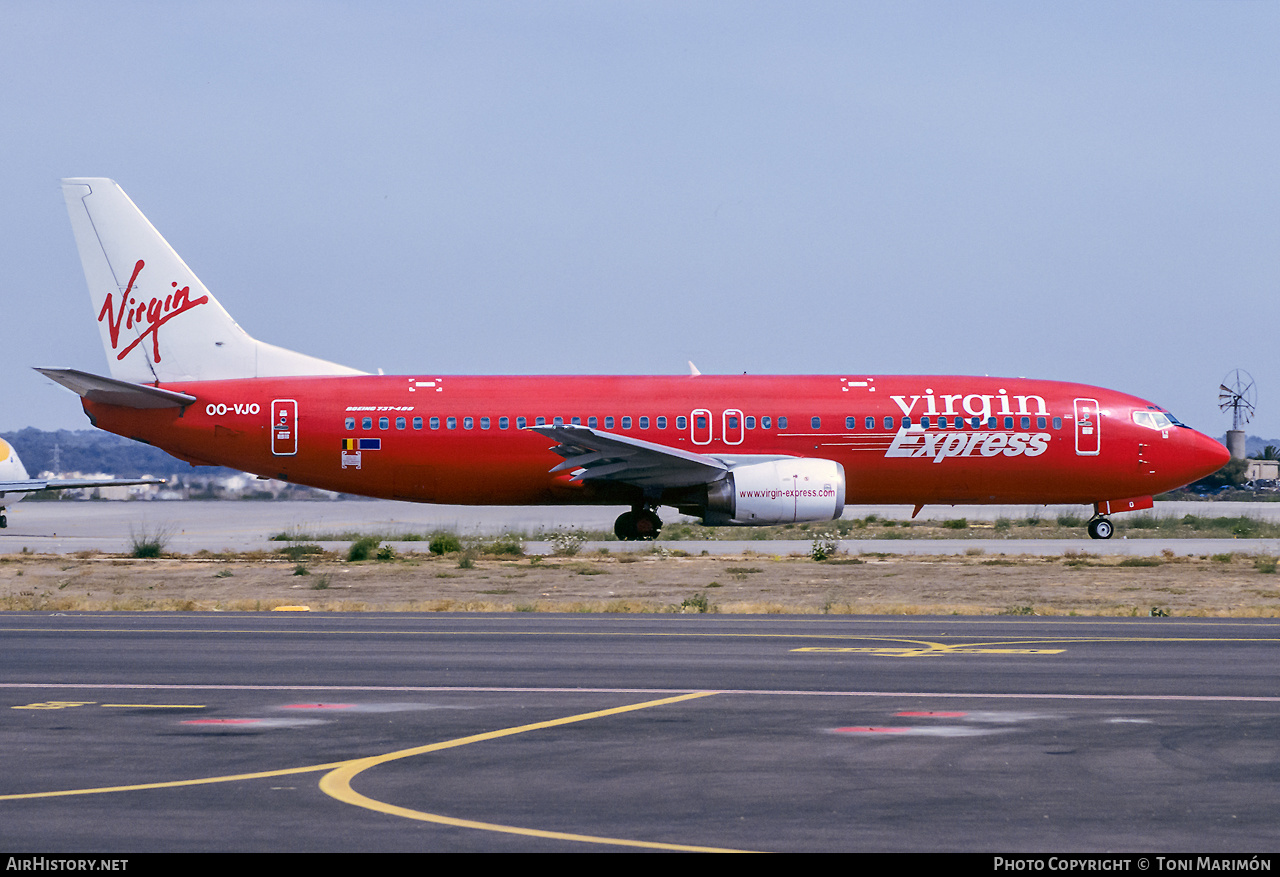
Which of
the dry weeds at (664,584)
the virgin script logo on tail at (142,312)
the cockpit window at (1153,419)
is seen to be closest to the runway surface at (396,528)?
the cockpit window at (1153,419)

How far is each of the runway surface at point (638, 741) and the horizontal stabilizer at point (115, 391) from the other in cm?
1576

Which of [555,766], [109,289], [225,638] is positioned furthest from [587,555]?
[555,766]

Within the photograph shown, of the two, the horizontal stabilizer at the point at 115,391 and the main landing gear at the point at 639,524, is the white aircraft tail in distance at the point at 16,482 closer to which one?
the horizontal stabilizer at the point at 115,391

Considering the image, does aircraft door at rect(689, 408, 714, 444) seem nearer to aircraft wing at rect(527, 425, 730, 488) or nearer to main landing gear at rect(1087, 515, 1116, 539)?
aircraft wing at rect(527, 425, 730, 488)

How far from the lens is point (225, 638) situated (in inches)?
714

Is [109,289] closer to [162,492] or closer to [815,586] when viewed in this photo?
Result: [815,586]

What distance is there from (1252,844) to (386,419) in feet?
95.1

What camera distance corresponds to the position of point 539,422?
34.9 metres

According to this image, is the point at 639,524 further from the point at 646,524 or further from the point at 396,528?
the point at 396,528

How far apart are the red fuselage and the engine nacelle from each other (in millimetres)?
1370

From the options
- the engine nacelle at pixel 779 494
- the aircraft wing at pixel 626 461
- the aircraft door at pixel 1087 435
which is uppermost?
the aircraft door at pixel 1087 435

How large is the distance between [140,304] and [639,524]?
1344 cm

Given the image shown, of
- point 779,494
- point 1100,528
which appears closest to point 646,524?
point 779,494

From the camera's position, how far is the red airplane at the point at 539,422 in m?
34.8
